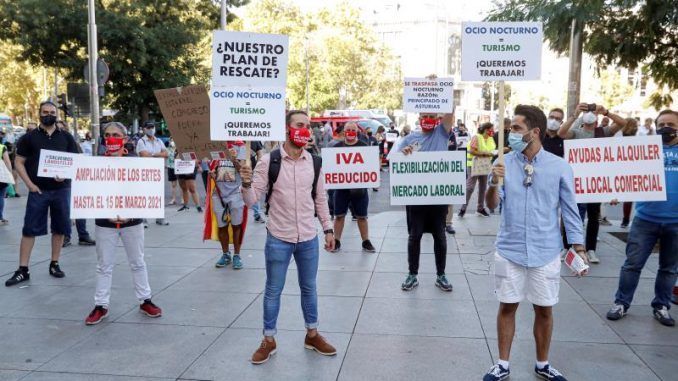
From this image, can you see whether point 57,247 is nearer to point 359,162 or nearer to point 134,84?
point 359,162

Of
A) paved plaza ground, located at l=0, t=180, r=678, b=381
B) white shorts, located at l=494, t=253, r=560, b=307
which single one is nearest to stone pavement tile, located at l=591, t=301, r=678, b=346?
paved plaza ground, located at l=0, t=180, r=678, b=381

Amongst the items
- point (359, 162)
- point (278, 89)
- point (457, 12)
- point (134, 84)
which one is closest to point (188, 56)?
point (134, 84)

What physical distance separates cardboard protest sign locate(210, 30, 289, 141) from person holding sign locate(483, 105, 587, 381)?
6.42ft

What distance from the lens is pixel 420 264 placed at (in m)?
7.66

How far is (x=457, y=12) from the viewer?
84.3 meters

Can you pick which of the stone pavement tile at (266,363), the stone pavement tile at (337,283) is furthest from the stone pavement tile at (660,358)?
the stone pavement tile at (337,283)

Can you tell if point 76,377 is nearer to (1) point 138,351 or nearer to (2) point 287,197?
(1) point 138,351

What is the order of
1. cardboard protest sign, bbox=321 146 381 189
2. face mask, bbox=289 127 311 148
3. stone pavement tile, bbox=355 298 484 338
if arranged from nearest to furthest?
face mask, bbox=289 127 311 148, stone pavement tile, bbox=355 298 484 338, cardboard protest sign, bbox=321 146 381 189

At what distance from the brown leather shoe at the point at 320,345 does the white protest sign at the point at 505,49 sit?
8.68 feet

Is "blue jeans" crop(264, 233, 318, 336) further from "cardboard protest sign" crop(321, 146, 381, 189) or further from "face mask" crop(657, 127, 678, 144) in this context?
"cardboard protest sign" crop(321, 146, 381, 189)

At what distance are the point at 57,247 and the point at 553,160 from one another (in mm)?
5584

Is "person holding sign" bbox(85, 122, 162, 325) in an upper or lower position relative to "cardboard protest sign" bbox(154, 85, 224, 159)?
lower

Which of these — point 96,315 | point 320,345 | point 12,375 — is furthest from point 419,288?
point 12,375

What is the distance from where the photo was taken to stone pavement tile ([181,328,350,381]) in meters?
4.29
